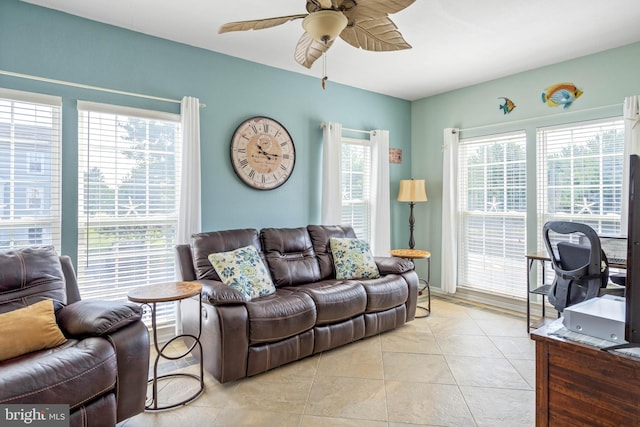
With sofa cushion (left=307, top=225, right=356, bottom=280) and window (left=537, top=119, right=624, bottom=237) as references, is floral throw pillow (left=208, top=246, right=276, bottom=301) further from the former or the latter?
window (left=537, top=119, right=624, bottom=237)

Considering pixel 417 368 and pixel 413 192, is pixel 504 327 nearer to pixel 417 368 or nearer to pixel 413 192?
pixel 417 368

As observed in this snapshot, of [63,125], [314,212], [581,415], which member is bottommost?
[581,415]

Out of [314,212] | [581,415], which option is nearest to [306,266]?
[314,212]

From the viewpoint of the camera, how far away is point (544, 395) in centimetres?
117

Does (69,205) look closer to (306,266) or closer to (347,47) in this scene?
(306,266)

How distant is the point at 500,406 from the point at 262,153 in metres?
2.92

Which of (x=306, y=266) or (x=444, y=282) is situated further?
(x=444, y=282)

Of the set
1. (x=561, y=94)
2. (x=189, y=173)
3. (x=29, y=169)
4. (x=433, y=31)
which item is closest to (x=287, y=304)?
(x=189, y=173)

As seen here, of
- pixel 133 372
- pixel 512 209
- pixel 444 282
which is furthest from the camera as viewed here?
pixel 444 282

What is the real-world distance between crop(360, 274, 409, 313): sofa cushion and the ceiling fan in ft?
6.59

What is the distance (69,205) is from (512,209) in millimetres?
4352

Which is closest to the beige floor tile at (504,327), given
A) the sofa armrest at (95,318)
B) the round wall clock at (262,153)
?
the round wall clock at (262,153)

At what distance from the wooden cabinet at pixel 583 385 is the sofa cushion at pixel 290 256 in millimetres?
2293

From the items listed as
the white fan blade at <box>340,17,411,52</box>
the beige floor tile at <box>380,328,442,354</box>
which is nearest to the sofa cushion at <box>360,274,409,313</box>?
the beige floor tile at <box>380,328,442,354</box>
